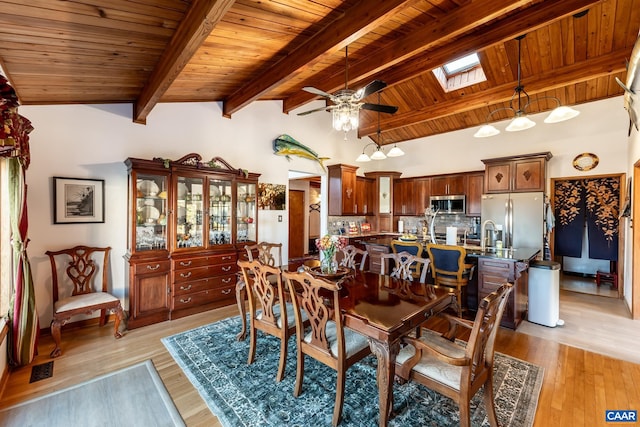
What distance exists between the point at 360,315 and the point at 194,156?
3.16 meters

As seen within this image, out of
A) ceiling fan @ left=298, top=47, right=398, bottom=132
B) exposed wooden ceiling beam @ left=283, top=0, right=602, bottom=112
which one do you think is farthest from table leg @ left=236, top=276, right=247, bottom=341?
exposed wooden ceiling beam @ left=283, top=0, right=602, bottom=112

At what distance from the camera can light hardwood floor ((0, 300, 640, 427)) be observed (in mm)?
2043

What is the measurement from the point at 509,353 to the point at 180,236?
13.6ft

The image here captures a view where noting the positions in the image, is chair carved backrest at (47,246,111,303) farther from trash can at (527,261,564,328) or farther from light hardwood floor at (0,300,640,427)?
trash can at (527,261,564,328)

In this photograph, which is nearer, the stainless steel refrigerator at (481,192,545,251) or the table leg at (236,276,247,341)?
the table leg at (236,276,247,341)

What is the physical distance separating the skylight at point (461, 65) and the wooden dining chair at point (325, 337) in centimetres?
476

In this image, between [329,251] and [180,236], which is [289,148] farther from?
[329,251]

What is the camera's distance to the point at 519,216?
518cm

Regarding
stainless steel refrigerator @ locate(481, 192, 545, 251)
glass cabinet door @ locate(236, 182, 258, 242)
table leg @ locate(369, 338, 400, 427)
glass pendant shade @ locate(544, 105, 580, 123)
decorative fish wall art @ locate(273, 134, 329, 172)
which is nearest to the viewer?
table leg @ locate(369, 338, 400, 427)

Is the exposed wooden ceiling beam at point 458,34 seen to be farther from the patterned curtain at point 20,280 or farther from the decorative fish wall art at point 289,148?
the patterned curtain at point 20,280

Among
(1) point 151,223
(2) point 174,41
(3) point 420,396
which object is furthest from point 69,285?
(3) point 420,396

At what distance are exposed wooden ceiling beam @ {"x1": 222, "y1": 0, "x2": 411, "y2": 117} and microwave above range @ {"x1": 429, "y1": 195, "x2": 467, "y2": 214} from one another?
434 centimetres

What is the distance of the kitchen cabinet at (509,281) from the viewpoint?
3328mm

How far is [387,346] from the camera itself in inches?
65.5
